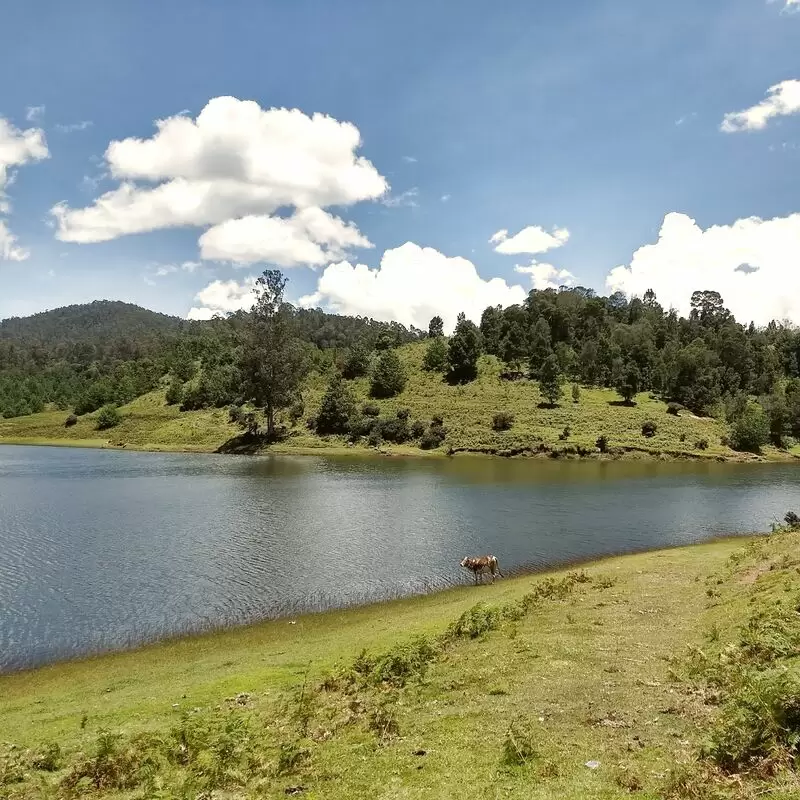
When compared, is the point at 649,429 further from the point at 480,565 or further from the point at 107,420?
the point at 107,420

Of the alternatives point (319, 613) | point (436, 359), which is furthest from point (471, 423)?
point (319, 613)

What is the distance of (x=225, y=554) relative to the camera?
1539 inches

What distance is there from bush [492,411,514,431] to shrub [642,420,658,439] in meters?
26.4

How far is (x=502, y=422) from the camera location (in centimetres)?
11919

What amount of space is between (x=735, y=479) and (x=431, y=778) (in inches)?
3340

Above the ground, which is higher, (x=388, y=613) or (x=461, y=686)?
(x=461, y=686)

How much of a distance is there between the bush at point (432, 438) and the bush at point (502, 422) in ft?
37.4

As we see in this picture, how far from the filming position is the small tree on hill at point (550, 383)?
131375 millimetres

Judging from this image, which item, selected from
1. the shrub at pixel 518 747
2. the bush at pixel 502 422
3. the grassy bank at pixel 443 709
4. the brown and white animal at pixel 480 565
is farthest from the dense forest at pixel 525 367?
the shrub at pixel 518 747

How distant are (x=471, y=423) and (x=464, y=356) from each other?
38.1 metres

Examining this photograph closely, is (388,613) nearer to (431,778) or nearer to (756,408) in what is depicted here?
(431,778)

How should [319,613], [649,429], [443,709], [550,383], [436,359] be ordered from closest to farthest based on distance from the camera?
[443,709], [319,613], [649,429], [550,383], [436,359]

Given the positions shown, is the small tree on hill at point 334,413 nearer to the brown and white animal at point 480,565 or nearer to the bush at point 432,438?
the bush at point 432,438

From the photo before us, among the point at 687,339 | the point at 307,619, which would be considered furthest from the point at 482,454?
the point at 687,339
